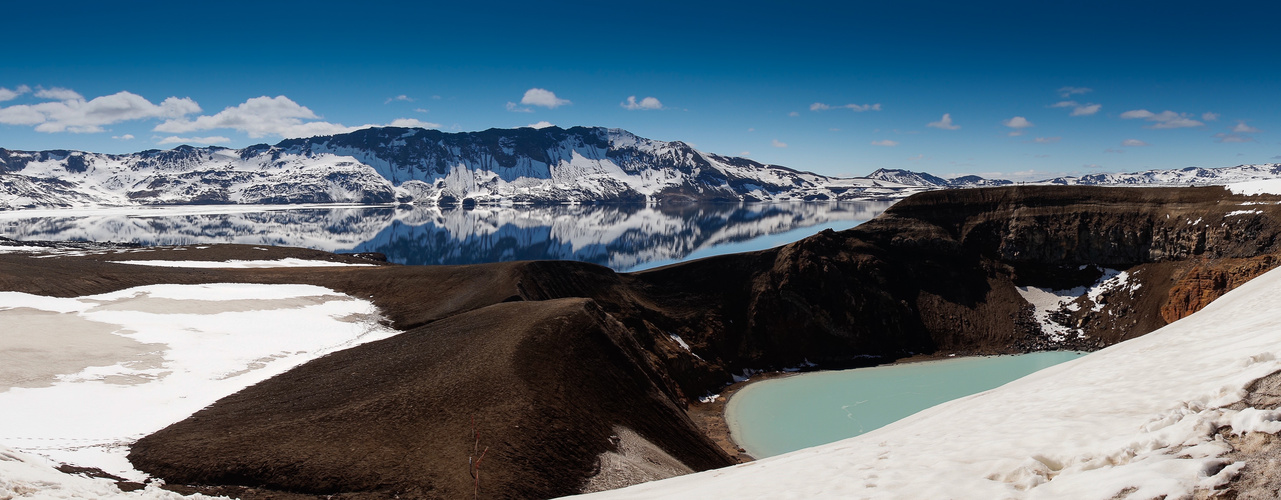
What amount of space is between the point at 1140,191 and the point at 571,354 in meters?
86.0

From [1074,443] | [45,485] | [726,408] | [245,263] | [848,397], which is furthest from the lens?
[245,263]

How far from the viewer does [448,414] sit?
22156 mm

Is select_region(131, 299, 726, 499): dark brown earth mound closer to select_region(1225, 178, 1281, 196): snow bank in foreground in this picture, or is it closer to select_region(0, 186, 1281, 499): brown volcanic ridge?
select_region(0, 186, 1281, 499): brown volcanic ridge

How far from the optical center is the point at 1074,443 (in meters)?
8.45

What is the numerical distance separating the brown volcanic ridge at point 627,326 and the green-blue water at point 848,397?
383cm

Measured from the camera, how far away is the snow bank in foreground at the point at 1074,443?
698 cm

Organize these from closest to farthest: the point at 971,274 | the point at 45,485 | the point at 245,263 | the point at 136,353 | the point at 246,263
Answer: the point at 45,485, the point at 136,353, the point at 245,263, the point at 246,263, the point at 971,274

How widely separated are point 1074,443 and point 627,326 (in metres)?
47.1

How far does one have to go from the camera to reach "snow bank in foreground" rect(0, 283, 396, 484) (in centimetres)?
2061

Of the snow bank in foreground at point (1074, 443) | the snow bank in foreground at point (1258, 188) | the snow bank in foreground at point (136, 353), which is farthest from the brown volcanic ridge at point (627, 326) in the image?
the snow bank in foreground at point (1074, 443)

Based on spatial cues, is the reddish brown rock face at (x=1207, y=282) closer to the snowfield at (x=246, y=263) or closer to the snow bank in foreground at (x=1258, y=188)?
the snow bank in foreground at (x=1258, y=188)

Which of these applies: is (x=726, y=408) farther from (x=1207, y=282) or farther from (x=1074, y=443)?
(x=1207, y=282)

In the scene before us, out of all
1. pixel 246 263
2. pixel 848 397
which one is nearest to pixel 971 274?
pixel 848 397

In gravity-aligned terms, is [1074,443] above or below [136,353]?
above
